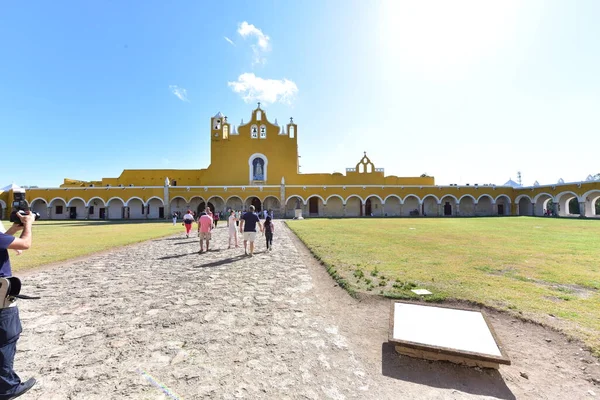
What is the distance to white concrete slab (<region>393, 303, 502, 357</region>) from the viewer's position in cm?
265

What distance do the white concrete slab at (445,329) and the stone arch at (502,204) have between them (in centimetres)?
3947

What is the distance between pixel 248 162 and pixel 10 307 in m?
34.4

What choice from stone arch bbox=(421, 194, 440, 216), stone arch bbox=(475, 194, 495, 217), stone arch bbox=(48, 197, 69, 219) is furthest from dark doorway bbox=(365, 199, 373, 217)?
stone arch bbox=(48, 197, 69, 219)

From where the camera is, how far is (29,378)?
2.45 meters

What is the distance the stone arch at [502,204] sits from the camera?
3557 cm

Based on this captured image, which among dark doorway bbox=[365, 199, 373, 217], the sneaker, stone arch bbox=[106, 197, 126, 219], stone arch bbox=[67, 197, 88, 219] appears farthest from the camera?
dark doorway bbox=[365, 199, 373, 217]

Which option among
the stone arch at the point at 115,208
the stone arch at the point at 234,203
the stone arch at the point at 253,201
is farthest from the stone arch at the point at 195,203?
the stone arch at the point at 115,208

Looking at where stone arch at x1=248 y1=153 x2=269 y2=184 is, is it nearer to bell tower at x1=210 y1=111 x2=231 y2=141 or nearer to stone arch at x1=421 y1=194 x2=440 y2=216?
bell tower at x1=210 y1=111 x2=231 y2=141

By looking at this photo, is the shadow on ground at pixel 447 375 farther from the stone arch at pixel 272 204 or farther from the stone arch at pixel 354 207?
the stone arch at pixel 354 207

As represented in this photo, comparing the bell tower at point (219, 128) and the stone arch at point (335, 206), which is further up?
the bell tower at point (219, 128)

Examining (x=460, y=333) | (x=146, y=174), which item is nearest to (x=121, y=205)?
(x=146, y=174)

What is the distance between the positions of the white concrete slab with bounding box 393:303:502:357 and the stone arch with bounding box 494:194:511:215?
39.5 meters

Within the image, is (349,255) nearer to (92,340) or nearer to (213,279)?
(213,279)

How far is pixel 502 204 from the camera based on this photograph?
120ft
